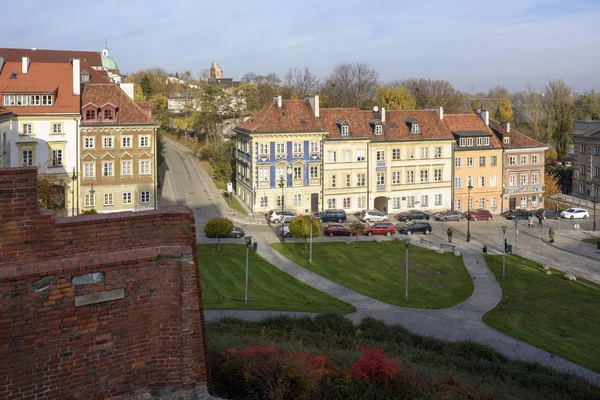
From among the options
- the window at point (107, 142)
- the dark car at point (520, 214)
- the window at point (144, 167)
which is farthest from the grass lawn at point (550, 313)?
the window at point (107, 142)

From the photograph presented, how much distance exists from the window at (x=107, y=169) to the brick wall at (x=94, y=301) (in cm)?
3971

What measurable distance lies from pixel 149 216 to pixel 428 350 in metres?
11.9

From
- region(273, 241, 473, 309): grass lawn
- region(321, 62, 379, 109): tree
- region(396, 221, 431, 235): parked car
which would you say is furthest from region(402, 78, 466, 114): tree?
region(273, 241, 473, 309): grass lawn

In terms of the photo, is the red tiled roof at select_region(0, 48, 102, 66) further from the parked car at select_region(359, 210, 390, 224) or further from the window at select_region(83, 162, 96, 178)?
the parked car at select_region(359, 210, 390, 224)

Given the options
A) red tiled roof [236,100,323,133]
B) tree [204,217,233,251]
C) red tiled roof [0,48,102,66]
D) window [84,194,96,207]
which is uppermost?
red tiled roof [0,48,102,66]

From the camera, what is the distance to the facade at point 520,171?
198 ft

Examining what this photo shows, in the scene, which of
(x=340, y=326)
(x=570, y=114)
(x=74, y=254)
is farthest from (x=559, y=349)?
(x=570, y=114)

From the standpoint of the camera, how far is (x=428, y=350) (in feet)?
61.9

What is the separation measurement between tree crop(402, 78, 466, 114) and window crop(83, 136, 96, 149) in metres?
60.9

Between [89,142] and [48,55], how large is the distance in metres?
43.6

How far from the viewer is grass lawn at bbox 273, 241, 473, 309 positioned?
31.3 m

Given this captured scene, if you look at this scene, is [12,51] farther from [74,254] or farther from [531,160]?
[74,254]

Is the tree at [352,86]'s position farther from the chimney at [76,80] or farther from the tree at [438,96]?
the chimney at [76,80]

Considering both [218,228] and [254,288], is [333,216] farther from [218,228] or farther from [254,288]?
[254,288]
